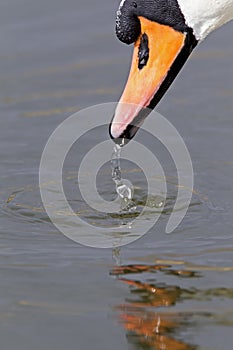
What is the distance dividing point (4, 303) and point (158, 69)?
1.54 meters

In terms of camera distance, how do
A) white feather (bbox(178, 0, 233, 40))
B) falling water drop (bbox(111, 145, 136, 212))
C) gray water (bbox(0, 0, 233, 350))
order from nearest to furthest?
gray water (bbox(0, 0, 233, 350)) → white feather (bbox(178, 0, 233, 40)) → falling water drop (bbox(111, 145, 136, 212))

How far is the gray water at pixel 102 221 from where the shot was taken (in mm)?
5574

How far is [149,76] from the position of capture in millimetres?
6297

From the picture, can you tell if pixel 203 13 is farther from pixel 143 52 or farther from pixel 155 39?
pixel 143 52

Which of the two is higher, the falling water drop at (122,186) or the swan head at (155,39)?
the swan head at (155,39)

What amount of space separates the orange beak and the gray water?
29.3 inches

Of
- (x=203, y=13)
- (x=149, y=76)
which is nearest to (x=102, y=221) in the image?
(x=149, y=76)

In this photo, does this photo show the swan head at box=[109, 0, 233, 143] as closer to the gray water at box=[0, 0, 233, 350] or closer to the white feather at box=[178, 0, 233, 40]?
the white feather at box=[178, 0, 233, 40]

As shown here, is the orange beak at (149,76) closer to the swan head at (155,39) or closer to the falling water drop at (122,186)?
the swan head at (155,39)

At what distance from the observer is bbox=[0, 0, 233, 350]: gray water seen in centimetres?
557

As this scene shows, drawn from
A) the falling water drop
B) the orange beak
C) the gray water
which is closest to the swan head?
the orange beak

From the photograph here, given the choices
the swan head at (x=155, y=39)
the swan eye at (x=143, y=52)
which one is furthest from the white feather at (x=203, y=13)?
the swan eye at (x=143, y=52)

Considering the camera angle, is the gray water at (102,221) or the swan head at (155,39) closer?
the gray water at (102,221)

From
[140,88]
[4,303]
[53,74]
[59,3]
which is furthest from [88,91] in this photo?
[4,303]
